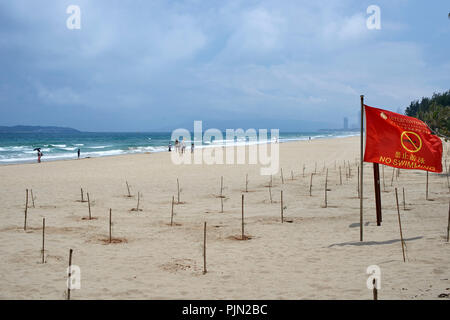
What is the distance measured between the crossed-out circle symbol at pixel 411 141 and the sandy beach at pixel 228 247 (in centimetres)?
188

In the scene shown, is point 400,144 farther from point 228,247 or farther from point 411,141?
point 228,247

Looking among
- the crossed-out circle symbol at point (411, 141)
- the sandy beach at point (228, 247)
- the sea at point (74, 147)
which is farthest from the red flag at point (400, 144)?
the sea at point (74, 147)

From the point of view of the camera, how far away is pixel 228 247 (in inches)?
295

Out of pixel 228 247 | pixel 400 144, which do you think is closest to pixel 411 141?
pixel 400 144

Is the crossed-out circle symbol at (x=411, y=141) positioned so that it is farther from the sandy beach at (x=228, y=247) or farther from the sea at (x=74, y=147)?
the sea at (x=74, y=147)

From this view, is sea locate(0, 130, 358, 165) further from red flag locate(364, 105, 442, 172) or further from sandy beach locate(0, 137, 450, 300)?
red flag locate(364, 105, 442, 172)

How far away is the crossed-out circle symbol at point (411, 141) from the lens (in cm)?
720

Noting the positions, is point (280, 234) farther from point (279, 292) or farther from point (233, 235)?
point (279, 292)

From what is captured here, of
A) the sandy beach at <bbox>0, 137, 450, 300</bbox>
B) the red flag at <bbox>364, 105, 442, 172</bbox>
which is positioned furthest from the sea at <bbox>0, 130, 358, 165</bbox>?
the red flag at <bbox>364, 105, 442, 172</bbox>

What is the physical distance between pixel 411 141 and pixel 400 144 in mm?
252
